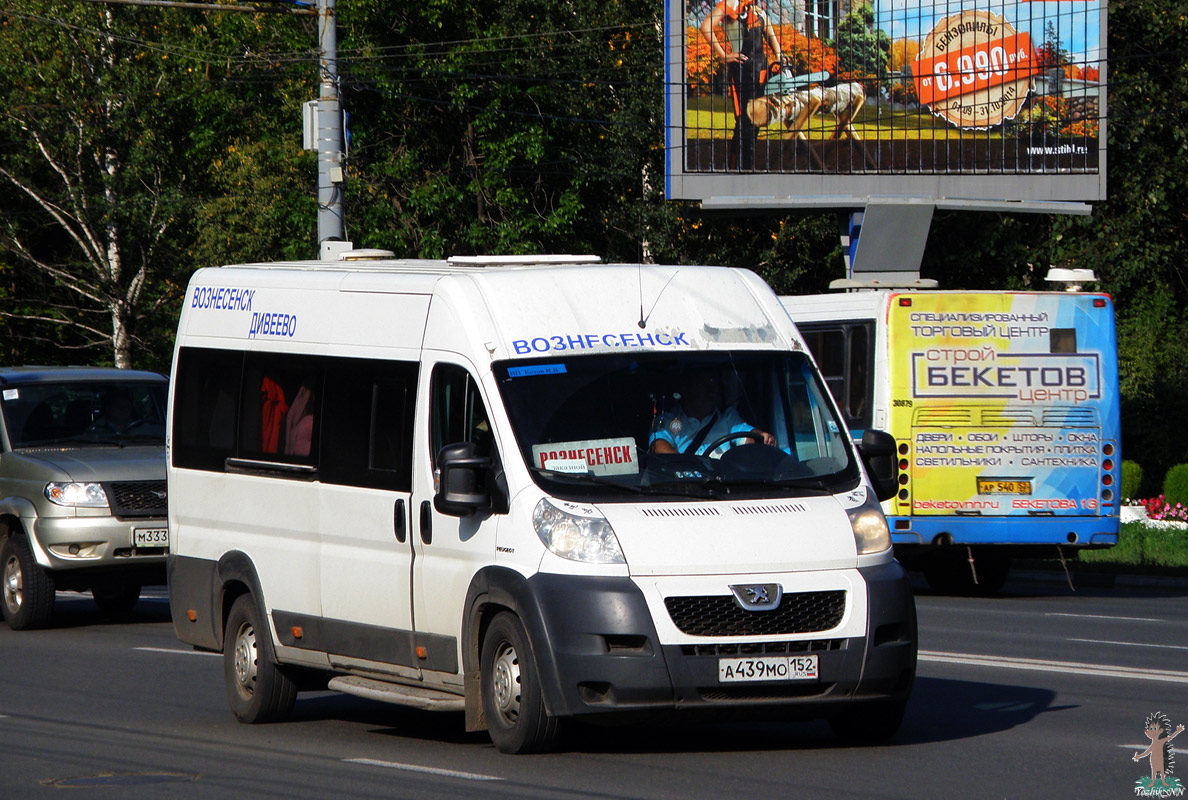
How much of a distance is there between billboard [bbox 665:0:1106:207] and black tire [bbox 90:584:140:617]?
13761mm

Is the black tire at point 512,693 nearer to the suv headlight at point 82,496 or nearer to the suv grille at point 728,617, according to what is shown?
the suv grille at point 728,617

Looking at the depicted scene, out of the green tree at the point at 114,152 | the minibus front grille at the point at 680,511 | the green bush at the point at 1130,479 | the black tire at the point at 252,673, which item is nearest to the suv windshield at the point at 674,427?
the minibus front grille at the point at 680,511

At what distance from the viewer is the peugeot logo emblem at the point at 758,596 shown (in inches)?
321

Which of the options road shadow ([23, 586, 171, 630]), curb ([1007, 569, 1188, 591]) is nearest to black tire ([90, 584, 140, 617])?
road shadow ([23, 586, 171, 630])

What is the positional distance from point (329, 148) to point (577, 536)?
16606 mm

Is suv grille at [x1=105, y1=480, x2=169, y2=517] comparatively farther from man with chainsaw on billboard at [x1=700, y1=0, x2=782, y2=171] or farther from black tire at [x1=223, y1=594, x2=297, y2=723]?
man with chainsaw on billboard at [x1=700, y1=0, x2=782, y2=171]

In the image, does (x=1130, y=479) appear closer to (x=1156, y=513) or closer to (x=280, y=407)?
(x=1156, y=513)

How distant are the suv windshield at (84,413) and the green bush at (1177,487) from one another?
1836 cm

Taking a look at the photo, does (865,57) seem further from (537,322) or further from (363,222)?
(537,322)

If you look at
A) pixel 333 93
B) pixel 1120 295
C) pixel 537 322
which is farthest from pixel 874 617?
pixel 1120 295

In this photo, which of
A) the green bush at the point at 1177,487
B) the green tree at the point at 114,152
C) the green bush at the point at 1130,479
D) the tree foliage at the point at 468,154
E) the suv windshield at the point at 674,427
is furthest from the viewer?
the green tree at the point at 114,152

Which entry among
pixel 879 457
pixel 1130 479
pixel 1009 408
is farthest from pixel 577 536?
pixel 1130 479

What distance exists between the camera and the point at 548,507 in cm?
834

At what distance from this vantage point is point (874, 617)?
833 centimetres
